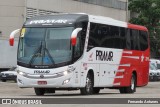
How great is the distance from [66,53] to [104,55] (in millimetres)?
3175

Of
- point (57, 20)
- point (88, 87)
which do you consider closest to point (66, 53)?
point (57, 20)

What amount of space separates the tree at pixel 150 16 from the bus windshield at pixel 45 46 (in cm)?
6210

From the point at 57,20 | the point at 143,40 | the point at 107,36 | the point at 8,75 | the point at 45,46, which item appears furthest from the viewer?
the point at 8,75

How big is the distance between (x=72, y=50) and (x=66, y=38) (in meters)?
0.56

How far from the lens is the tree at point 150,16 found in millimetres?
85812

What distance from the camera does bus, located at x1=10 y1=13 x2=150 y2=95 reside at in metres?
23.1

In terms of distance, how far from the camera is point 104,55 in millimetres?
25891

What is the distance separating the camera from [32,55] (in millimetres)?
23578

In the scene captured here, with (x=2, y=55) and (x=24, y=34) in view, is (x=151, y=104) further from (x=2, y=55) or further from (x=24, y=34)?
(x=2, y=55)

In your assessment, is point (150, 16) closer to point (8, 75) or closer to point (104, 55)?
point (8, 75)

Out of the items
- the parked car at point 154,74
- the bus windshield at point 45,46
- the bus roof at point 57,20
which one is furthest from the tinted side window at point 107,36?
the parked car at point 154,74

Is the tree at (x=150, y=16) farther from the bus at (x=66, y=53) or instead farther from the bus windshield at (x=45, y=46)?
the bus windshield at (x=45, y=46)

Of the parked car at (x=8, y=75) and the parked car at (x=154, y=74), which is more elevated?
the parked car at (x=8, y=75)

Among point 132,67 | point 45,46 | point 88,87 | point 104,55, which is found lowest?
point 88,87
